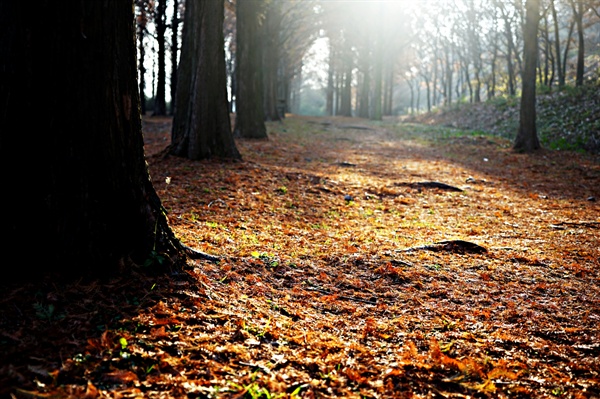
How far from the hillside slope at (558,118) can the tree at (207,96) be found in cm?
1159

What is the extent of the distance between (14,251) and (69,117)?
0.89m

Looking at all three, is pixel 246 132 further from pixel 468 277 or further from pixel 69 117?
pixel 69 117

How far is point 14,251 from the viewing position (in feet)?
9.55

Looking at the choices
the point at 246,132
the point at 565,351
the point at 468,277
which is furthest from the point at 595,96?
the point at 565,351

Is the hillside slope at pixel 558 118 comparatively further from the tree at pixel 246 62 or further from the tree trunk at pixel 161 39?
the tree trunk at pixel 161 39

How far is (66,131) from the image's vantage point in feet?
9.67

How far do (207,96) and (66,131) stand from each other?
6.22 meters

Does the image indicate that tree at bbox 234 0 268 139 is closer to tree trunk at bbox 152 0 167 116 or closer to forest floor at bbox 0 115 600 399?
forest floor at bbox 0 115 600 399

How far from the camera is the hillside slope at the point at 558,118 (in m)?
15.8

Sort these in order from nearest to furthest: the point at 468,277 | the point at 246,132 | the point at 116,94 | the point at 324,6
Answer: the point at 116,94 → the point at 468,277 → the point at 246,132 → the point at 324,6

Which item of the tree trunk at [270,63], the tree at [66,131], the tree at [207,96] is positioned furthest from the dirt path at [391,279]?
the tree trunk at [270,63]

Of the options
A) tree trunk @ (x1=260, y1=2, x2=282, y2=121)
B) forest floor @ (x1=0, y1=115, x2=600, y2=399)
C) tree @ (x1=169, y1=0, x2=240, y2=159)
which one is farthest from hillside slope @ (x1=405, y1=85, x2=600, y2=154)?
tree @ (x1=169, y1=0, x2=240, y2=159)

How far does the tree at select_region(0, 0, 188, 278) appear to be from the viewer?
2.87 metres

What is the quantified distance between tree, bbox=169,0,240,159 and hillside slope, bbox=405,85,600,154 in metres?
11.6
